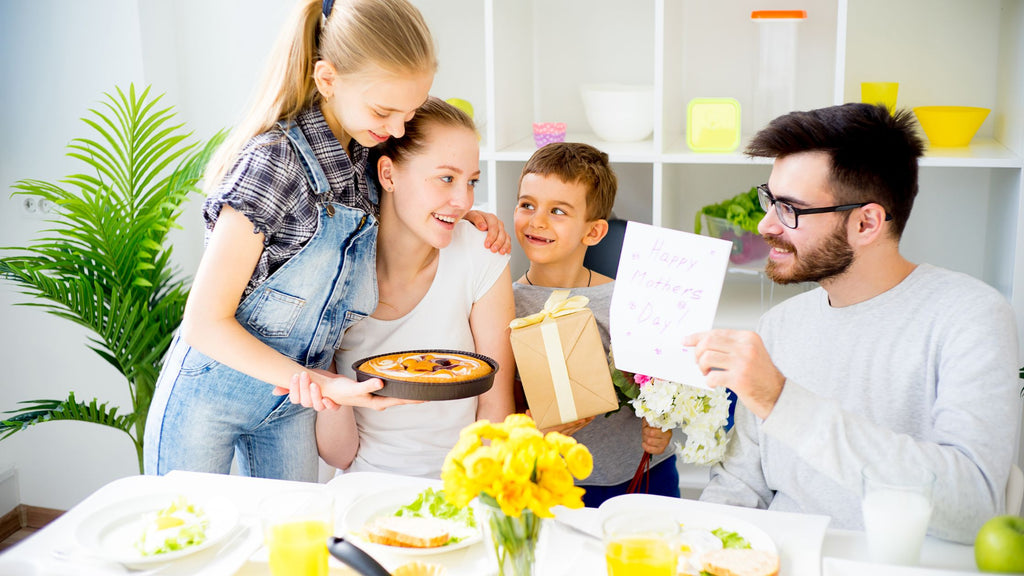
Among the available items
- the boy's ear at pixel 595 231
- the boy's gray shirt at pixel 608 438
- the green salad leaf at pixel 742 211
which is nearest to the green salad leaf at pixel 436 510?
the boy's gray shirt at pixel 608 438

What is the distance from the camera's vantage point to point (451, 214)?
5.83 ft

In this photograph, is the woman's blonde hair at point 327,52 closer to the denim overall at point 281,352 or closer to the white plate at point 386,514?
the denim overall at point 281,352

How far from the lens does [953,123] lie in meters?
2.49

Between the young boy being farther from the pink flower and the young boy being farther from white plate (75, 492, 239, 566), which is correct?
white plate (75, 492, 239, 566)

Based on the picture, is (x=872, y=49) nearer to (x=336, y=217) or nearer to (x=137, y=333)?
(x=336, y=217)

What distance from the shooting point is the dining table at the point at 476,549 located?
120cm

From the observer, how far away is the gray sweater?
4.20ft

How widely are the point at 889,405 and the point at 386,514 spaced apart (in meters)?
0.89

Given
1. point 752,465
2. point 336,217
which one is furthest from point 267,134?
point 752,465

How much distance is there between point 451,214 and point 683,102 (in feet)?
4.67

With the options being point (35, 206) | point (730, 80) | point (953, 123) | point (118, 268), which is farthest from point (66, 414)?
point (953, 123)

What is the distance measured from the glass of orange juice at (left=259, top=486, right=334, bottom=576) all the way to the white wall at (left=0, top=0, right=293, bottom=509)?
2030 millimetres

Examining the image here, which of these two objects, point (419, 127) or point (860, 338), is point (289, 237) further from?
point (860, 338)

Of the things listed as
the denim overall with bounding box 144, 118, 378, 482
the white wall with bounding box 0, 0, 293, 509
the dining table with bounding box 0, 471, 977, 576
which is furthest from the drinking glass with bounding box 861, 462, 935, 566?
the white wall with bounding box 0, 0, 293, 509
